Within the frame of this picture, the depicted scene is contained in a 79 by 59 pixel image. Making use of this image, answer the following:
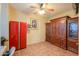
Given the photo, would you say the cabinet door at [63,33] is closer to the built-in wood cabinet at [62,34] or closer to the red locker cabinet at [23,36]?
the built-in wood cabinet at [62,34]

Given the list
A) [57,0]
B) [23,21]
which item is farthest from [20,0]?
[23,21]

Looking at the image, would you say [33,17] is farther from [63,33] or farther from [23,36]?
[63,33]

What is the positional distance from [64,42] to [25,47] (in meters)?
1.81

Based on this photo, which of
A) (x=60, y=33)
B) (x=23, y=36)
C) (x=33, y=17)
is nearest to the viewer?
(x=33, y=17)

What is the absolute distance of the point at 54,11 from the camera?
2.49 metres

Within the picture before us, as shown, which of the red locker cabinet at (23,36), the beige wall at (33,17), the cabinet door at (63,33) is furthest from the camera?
the cabinet door at (63,33)

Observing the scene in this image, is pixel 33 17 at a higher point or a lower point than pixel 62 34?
higher

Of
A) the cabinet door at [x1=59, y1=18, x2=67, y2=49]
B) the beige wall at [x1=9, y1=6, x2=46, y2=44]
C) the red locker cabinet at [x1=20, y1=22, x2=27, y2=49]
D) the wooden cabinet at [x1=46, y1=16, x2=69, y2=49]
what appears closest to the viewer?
the beige wall at [x1=9, y1=6, x2=46, y2=44]

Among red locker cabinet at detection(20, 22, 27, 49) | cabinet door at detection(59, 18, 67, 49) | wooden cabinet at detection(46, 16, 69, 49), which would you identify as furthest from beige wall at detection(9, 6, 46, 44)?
cabinet door at detection(59, 18, 67, 49)

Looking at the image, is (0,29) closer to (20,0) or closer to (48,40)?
(20,0)

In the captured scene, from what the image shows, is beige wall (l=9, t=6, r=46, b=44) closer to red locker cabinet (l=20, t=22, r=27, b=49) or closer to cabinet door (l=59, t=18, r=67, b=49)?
red locker cabinet (l=20, t=22, r=27, b=49)

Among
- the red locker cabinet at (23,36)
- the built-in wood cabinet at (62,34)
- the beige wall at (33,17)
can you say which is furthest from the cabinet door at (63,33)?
the red locker cabinet at (23,36)

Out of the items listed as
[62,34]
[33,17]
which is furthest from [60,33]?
[33,17]

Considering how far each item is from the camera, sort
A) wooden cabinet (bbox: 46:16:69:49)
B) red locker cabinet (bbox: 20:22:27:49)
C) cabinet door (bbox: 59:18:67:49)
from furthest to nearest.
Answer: cabinet door (bbox: 59:18:67:49) < wooden cabinet (bbox: 46:16:69:49) < red locker cabinet (bbox: 20:22:27:49)
